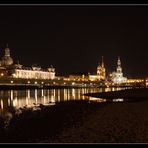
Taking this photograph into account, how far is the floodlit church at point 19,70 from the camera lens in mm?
146625

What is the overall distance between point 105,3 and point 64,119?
36.1ft

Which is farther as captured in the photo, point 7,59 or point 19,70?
point 7,59

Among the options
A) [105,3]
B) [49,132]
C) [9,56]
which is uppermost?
[9,56]

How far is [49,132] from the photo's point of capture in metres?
15.8

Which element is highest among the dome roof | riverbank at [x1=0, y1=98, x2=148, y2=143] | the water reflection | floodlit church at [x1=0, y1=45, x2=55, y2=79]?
the dome roof

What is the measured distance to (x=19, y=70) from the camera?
494 feet

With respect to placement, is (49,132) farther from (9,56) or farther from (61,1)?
(9,56)

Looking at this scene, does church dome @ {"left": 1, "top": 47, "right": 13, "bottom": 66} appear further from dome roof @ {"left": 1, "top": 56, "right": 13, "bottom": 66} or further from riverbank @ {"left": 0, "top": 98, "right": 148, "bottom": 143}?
riverbank @ {"left": 0, "top": 98, "right": 148, "bottom": 143}

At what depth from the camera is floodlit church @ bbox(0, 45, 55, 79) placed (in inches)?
5773

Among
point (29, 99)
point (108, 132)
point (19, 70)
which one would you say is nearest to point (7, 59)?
point (19, 70)

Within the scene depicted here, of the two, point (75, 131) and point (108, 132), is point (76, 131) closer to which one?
point (75, 131)

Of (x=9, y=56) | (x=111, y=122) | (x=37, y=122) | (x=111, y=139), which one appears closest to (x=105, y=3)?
(x=111, y=139)

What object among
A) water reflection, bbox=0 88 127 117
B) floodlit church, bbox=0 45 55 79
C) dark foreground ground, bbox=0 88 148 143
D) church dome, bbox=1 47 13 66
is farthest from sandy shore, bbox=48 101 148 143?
church dome, bbox=1 47 13 66

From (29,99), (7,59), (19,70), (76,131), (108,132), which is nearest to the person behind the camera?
(108,132)
